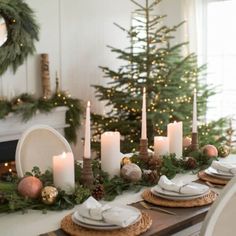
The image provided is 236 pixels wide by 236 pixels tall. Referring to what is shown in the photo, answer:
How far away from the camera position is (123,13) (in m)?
5.06

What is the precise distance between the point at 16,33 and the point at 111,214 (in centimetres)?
279

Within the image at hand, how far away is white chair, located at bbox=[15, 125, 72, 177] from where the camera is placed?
7.71ft

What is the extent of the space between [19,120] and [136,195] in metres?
2.42

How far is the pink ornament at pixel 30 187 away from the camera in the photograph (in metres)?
1.67

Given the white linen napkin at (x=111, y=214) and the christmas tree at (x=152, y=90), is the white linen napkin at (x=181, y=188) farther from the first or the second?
the christmas tree at (x=152, y=90)

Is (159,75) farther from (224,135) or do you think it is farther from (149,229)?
(149,229)

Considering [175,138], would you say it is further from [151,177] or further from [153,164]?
[151,177]

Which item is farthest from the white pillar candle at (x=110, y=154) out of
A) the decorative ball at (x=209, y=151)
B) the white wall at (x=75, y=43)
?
the white wall at (x=75, y=43)

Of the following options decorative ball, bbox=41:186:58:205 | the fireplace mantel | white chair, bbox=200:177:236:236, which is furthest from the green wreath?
white chair, bbox=200:177:236:236

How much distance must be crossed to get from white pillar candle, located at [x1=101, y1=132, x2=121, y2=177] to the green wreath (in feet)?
7.18

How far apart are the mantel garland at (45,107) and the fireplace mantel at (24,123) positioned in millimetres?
50

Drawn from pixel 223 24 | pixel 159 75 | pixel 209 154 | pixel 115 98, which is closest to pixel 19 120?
pixel 115 98

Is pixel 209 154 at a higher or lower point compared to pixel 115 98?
lower

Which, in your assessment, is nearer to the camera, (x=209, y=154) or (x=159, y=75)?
(x=209, y=154)
